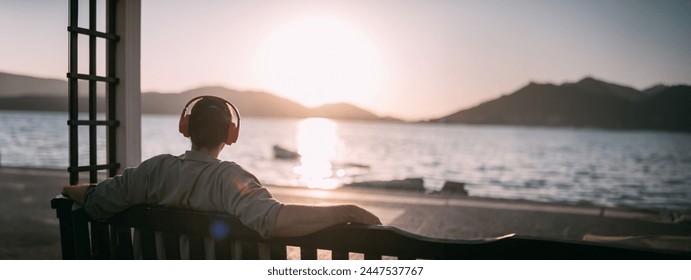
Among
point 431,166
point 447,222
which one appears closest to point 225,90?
point 431,166

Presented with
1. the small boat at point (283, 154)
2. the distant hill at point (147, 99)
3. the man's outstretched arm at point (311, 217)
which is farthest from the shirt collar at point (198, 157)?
the small boat at point (283, 154)

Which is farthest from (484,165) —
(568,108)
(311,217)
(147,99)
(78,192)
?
(568,108)

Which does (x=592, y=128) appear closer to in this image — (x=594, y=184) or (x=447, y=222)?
(x=594, y=184)

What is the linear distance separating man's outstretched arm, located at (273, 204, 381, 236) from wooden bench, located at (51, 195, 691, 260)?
0.03m

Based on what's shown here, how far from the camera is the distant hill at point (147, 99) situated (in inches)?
135

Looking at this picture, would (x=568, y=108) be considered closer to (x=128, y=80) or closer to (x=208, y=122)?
(x=128, y=80)

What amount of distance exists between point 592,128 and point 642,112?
12.1m

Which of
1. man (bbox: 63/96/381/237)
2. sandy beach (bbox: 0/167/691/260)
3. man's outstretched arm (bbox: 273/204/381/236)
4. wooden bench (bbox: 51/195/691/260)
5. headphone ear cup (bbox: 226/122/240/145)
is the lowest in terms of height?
sandy beach (bbox: 0/167/691/260)

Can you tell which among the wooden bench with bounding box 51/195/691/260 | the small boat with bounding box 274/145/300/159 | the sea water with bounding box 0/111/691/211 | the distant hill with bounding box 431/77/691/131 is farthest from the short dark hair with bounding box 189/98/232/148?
the distant hill with bounding box 431/77/691/131

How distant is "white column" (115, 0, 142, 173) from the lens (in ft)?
10.2

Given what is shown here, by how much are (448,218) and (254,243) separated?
5.66 meters

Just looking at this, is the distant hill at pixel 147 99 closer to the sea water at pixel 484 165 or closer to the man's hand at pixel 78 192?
the man's hand at pixel 78 192

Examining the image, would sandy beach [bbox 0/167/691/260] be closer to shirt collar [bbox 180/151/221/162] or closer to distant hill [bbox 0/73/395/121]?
distant hill [bbox 0/73/395/121]
